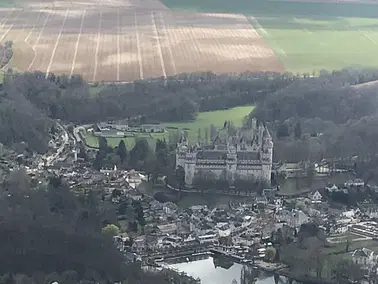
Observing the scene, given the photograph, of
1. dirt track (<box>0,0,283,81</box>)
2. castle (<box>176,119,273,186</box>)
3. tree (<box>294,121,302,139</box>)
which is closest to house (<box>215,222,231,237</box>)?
castle (<box>176,119,273,186</box>)

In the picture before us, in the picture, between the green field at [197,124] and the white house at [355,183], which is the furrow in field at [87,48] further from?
the white house at [355,183]

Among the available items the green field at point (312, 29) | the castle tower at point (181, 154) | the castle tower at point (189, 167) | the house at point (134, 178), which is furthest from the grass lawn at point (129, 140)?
the green field at point (312, 29)

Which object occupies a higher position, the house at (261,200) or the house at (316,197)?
the house at (316,197)

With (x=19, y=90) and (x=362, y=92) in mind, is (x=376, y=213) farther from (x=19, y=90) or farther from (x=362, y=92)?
(x=19, y=90)

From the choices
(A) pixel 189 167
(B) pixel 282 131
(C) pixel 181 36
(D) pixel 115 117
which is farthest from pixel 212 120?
(C) pixel 181 36

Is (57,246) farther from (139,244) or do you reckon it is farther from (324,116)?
(324,116)

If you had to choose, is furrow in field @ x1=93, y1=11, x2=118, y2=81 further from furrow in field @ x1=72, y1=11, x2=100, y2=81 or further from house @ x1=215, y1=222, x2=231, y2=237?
house @ x1=215, y1=222, x2=231, y2=237
